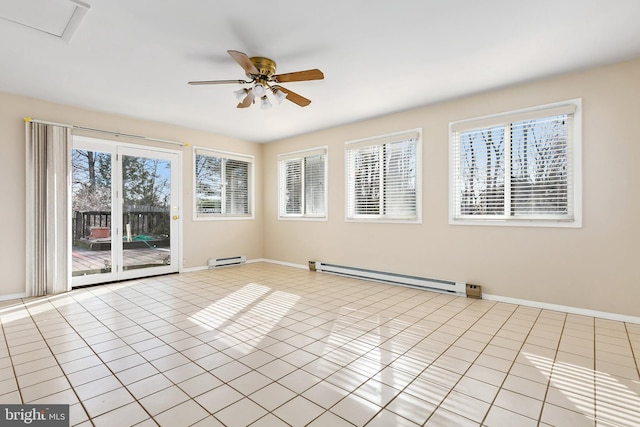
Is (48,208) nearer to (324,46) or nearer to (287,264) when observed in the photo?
(287,264)

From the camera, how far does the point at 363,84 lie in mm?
3914

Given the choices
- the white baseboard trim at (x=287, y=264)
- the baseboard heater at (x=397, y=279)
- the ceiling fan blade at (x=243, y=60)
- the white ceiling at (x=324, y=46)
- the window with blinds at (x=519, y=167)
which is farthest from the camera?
the white baseboard trim at (x=287, y=264)

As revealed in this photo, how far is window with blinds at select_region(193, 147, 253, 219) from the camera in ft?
20.7

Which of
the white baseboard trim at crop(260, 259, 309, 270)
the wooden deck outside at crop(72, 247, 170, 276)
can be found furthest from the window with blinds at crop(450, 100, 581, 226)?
the wooden deck outside at crop(72, 247, 170, 276)

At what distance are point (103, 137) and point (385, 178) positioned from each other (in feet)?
15.4

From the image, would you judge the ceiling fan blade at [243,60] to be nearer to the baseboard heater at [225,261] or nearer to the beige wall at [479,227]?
the beige wall at [479,227]

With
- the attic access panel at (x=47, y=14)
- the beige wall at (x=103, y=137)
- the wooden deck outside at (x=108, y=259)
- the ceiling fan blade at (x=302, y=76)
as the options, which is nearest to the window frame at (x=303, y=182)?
the beige wall at (x=103, y=137)

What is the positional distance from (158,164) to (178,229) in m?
1.27

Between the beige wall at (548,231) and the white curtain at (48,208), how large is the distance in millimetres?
4528

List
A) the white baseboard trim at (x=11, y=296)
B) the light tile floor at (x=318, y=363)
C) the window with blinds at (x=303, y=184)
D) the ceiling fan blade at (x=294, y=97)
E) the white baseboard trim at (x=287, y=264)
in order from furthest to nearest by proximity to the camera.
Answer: the white baseboard trim at (x=287, y=264) < the window with blinds at (x=303, y=184) < the white baseboard trim at (x=11, y=296) < the ceiling fan blade at (x=294, y=97) < the light tile floor at (x=318, y=363)

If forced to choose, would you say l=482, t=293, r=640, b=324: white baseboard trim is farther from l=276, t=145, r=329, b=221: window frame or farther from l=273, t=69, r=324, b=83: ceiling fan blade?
l=273, t=69, r=324, b=83: ceiling fan blade

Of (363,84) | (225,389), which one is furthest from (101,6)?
(225,389)

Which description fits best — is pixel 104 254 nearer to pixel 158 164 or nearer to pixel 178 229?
pixel 178 229

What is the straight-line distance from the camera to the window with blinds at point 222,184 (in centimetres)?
630
